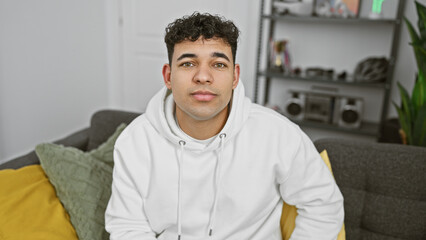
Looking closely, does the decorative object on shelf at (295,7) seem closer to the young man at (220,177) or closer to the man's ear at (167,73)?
the young man at (220,177)

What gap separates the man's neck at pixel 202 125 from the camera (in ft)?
3.57

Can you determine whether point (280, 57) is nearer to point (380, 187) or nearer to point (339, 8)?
point (339, 8)

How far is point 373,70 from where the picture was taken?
2.71 meters

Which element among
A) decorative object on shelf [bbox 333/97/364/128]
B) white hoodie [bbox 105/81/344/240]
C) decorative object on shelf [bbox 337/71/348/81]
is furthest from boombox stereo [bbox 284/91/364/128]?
white hoodie [bbox 105/81/344/240]

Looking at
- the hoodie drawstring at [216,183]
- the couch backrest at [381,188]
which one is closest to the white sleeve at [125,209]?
the hoodie drawstring at [216,183]

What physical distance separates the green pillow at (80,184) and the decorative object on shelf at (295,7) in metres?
2.08

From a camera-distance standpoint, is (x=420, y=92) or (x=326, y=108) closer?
(x=420, y=92)

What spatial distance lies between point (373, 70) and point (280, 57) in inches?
28.0

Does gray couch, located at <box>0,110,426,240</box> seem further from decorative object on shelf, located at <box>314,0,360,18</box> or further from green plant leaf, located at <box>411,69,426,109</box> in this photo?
decorative object on shelf, located at <box>314,0,360,18</box>

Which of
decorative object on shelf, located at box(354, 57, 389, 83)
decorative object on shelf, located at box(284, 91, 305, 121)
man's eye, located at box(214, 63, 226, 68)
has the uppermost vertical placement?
man's eye, located at box(214, 63, 226, 68)

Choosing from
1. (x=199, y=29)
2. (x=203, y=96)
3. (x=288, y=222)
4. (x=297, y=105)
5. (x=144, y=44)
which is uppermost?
(x=199, y=29)

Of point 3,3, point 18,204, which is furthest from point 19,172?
point 3,3

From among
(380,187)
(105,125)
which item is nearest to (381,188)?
(380,187)

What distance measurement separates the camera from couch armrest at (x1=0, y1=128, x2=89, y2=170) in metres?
1.28
